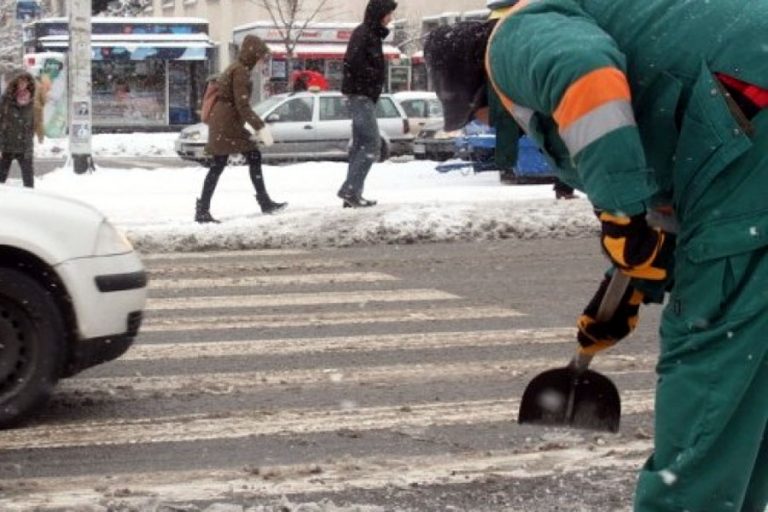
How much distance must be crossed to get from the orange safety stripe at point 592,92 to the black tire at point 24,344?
3620 millimetres

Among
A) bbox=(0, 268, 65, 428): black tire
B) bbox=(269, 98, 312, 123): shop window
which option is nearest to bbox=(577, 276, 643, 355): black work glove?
bbox=(0, 268, 65, 428): black tire

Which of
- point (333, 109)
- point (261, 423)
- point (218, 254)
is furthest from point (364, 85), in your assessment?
point (333, 109)

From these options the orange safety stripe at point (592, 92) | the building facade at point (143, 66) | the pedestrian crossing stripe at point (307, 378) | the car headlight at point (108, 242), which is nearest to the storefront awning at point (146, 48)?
the building facade at point (143, 66)

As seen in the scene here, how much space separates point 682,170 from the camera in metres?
2.77

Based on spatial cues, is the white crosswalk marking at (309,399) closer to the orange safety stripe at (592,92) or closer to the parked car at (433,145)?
the orange safety stripe at (592,92)

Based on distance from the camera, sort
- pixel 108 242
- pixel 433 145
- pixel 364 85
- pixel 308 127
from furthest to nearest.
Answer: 1. pixel 308 127
2. pixel 433 145
3. pixel 364 85
4. pixel 108 242

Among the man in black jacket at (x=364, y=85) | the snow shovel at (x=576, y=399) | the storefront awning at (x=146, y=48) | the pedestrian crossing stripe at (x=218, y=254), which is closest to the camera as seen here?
the snow shovel at (x=576, y=399)

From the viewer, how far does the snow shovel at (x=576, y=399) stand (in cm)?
349

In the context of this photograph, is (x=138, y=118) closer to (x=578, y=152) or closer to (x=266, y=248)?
(x=266, y=248)

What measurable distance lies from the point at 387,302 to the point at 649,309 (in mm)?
1717

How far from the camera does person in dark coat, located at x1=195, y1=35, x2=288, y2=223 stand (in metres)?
14.4

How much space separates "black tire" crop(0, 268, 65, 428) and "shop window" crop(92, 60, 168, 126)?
3858 centimetres

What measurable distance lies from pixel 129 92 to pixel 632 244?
42905mm

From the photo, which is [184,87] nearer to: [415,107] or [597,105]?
[415,107]
